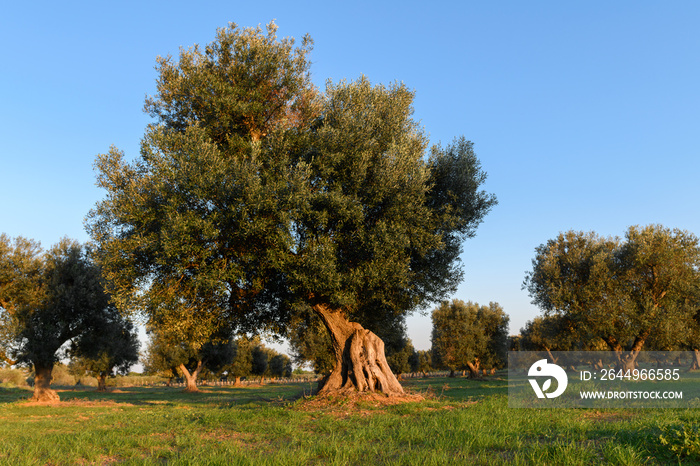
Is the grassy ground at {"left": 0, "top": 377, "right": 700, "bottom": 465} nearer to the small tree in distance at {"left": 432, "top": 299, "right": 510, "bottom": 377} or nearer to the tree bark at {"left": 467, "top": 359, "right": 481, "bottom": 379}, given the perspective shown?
the small tree in distance at {"left": 432, "top": 299, "right": 510, "bottom": 377}

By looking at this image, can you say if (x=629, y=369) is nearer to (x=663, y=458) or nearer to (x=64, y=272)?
(x=663, y=458)

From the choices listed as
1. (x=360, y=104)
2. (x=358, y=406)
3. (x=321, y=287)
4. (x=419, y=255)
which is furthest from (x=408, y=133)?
(x=358, y=406)

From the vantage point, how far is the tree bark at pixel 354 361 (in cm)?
2111

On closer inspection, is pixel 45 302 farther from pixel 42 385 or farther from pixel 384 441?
pixel 384 441

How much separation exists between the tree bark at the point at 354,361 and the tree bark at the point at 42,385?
25640 millimetres

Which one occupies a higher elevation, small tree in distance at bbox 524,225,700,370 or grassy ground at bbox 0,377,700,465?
small tree in distance at bbox 524,225,700,370

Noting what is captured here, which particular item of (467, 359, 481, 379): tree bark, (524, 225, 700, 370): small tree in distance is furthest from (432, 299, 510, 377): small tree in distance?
(524, 225, 700, 370): small tree in distance

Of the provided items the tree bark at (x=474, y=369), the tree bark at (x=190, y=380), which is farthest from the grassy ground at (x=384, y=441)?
the tree bark at (x=474, y=369)

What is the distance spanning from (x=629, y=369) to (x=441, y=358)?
32305 mm

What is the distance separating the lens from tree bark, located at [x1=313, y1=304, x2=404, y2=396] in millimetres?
21109

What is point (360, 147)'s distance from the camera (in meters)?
18.4

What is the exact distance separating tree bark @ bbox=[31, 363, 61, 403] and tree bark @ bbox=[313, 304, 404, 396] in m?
25.6

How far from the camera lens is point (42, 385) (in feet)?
112

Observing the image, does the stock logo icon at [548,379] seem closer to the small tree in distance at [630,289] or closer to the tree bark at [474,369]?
the small tree in distance at [630,289]
